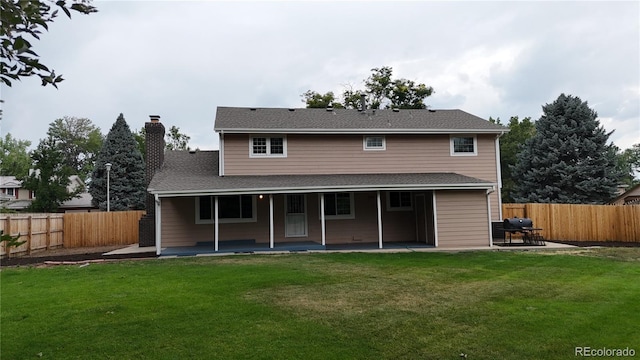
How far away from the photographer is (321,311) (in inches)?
243

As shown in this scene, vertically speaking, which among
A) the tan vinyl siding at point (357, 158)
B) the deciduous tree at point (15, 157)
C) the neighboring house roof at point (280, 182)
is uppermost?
the deciduous tree at point (15, 157)

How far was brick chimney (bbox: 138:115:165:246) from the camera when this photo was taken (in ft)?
53.9

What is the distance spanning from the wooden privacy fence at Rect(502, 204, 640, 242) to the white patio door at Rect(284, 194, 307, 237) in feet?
30.9

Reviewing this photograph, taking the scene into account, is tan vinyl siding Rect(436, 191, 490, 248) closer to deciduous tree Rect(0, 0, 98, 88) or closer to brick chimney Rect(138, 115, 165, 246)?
brick chimney Rect(138, 115, 165, 246)

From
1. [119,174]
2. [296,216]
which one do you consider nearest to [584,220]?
[296,216]

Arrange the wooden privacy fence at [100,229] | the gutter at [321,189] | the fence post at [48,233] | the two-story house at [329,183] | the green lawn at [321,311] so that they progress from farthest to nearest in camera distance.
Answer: the wooden privacy fence at [100,229]
the fence post at [48,233]
the two-story house at [329,183]
the gutter at [321,189]
the green lawn at [321,311]

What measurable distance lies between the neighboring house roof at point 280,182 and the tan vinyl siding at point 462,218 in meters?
0.46

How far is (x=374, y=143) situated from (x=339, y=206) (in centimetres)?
312

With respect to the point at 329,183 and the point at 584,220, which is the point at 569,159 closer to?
the point at 584,220

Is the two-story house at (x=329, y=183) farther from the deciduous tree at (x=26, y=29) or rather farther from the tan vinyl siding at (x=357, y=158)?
the deciduous tree at (x=26, y=29)

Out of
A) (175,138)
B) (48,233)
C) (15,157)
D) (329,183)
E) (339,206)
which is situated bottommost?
(48,233)

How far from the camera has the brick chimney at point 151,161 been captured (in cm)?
1644

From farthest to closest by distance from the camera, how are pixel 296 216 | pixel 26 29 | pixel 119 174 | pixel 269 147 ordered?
pixel 119 174, pixel 269 147, pixel 296 216, pixel 26 29

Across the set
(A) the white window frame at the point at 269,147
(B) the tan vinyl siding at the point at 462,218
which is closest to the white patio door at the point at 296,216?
(A) the white window frame at the point at 269,147
